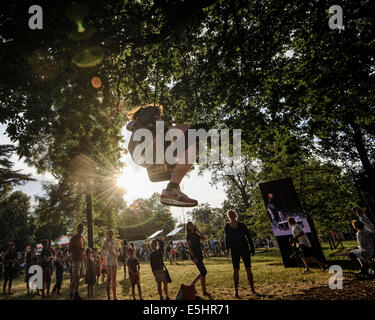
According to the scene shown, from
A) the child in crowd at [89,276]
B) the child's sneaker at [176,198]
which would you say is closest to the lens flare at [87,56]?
the child's sneaker at [176,198]

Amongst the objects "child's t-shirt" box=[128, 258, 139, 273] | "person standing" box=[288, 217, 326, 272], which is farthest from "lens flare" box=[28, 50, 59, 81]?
"person standing" box=[288, 217, 326, 272]

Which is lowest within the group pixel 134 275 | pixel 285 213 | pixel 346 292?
pixel 134 275

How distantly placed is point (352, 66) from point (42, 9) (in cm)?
781

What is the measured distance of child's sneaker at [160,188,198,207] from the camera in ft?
11.3

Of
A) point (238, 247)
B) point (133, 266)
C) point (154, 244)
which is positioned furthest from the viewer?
point (133, 266)

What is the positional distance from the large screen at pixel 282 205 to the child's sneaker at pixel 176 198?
329 inches

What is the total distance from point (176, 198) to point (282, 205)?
8737 mm

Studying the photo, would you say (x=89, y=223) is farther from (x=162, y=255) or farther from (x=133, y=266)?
(x=162, y=255)

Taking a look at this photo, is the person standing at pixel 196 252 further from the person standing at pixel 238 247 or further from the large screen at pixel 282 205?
the large screen at pixel 282 205

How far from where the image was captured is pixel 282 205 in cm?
1024

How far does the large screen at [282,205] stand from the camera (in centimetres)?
984

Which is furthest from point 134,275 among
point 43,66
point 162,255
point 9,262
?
point 9,262

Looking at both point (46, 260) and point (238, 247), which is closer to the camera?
point (238, 247)

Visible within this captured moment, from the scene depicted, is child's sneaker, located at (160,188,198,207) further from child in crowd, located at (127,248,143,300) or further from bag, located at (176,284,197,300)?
child in crowd, located at (127,248,143,300)
